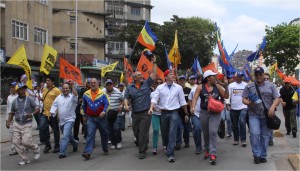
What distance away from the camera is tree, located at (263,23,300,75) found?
140 feet

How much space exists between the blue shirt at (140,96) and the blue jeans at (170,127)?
0.46 meters

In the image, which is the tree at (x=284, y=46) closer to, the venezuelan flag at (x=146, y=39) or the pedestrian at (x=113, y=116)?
the venezuelan flag at (x=146, y=39)

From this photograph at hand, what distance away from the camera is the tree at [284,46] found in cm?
4266

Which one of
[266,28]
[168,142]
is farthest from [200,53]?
[168,142]

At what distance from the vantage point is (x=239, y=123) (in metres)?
10.2

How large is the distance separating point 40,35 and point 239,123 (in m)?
30.8

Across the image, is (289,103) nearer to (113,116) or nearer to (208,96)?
(208,96)

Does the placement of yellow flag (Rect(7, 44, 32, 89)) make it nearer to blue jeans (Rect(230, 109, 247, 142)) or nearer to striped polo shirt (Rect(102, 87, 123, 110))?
striped polo shirt (Rect(102, 87, 123, 110))

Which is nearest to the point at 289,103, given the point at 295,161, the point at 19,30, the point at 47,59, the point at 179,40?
the point at 295,161

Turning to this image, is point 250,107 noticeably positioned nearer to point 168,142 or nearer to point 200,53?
point 168,142

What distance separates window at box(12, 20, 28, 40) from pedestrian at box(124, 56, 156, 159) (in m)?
26.7

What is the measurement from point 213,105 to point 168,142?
128cm

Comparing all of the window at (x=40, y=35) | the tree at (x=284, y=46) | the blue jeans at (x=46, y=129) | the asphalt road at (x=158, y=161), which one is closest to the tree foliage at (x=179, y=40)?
the tree at (x=284, y=46)

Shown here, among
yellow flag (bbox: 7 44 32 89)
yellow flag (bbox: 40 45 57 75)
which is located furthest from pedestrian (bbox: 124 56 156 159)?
yellow flag (bbox: 40 45 57 75)
